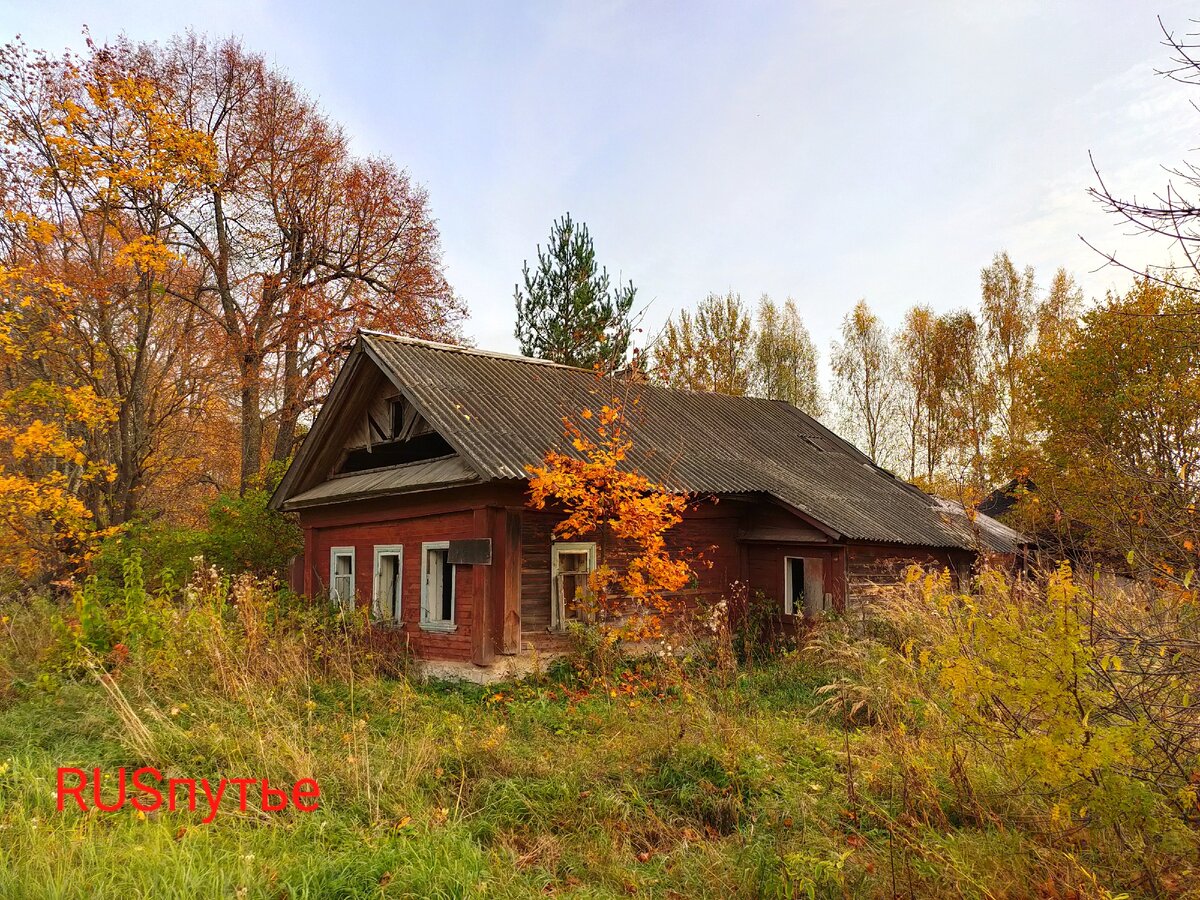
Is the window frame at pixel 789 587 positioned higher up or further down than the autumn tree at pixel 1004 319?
further down

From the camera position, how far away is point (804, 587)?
45.0 ft

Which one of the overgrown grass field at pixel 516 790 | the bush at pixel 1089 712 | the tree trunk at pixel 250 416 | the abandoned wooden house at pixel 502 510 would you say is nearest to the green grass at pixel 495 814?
the overgrown grass field at pixel 516 790

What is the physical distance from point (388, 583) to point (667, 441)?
5.71m

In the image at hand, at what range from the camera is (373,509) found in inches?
→ 537

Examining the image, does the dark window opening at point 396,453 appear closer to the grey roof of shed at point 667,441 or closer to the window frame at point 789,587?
the grey roof of shed at point 667,441

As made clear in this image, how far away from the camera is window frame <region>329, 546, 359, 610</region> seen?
13.8m

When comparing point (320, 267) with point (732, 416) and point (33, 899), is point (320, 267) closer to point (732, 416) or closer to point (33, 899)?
point (732, 416)

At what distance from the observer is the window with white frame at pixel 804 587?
13.4 meters

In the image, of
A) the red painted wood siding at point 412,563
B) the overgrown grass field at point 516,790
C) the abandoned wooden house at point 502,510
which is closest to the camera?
the overgrown grass field at point 516,790

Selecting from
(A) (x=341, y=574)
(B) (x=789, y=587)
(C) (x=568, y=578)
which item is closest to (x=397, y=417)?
(A) (x=341, y=574)

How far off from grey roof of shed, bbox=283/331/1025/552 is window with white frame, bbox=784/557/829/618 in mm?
1009

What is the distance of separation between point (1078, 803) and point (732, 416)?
50.4ft

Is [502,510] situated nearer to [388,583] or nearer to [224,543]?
[388,583]

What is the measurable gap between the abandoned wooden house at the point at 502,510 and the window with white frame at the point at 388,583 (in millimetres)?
A: 27
